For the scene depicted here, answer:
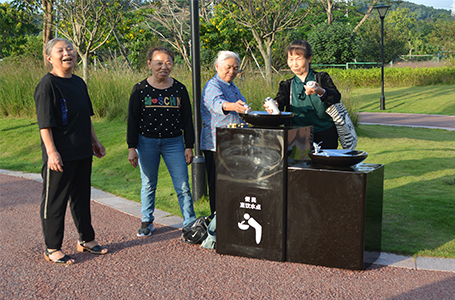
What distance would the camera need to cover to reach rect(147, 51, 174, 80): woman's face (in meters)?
4.36

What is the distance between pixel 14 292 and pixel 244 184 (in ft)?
6.72

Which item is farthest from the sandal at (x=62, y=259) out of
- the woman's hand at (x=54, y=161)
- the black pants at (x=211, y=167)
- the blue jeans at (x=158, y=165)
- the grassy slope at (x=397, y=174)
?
the grassy slope at (x=397, y=174)

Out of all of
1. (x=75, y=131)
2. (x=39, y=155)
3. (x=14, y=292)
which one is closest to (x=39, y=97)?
(x=75, y=131)

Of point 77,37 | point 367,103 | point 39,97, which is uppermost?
point 77,37

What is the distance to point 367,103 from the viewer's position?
23531mm

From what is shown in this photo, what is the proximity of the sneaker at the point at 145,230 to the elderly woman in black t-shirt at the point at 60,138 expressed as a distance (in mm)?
867

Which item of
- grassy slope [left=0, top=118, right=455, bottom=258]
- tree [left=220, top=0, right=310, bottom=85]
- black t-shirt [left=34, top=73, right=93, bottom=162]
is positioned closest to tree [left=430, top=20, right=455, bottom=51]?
tree [left=220, top=0, right=310, bottom=85]

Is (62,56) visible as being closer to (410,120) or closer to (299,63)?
(299,63)

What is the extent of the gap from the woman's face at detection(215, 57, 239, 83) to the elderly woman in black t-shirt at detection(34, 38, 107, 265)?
1314 millimetres

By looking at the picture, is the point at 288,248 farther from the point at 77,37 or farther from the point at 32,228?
the point at 77,37

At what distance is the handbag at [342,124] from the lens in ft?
14.3

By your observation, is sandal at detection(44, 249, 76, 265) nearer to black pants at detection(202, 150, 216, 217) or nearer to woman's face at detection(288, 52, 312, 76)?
black pants at detection(202, 150, 216, 217)

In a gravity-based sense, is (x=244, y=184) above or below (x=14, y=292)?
above

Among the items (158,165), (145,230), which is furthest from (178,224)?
(158,165)
